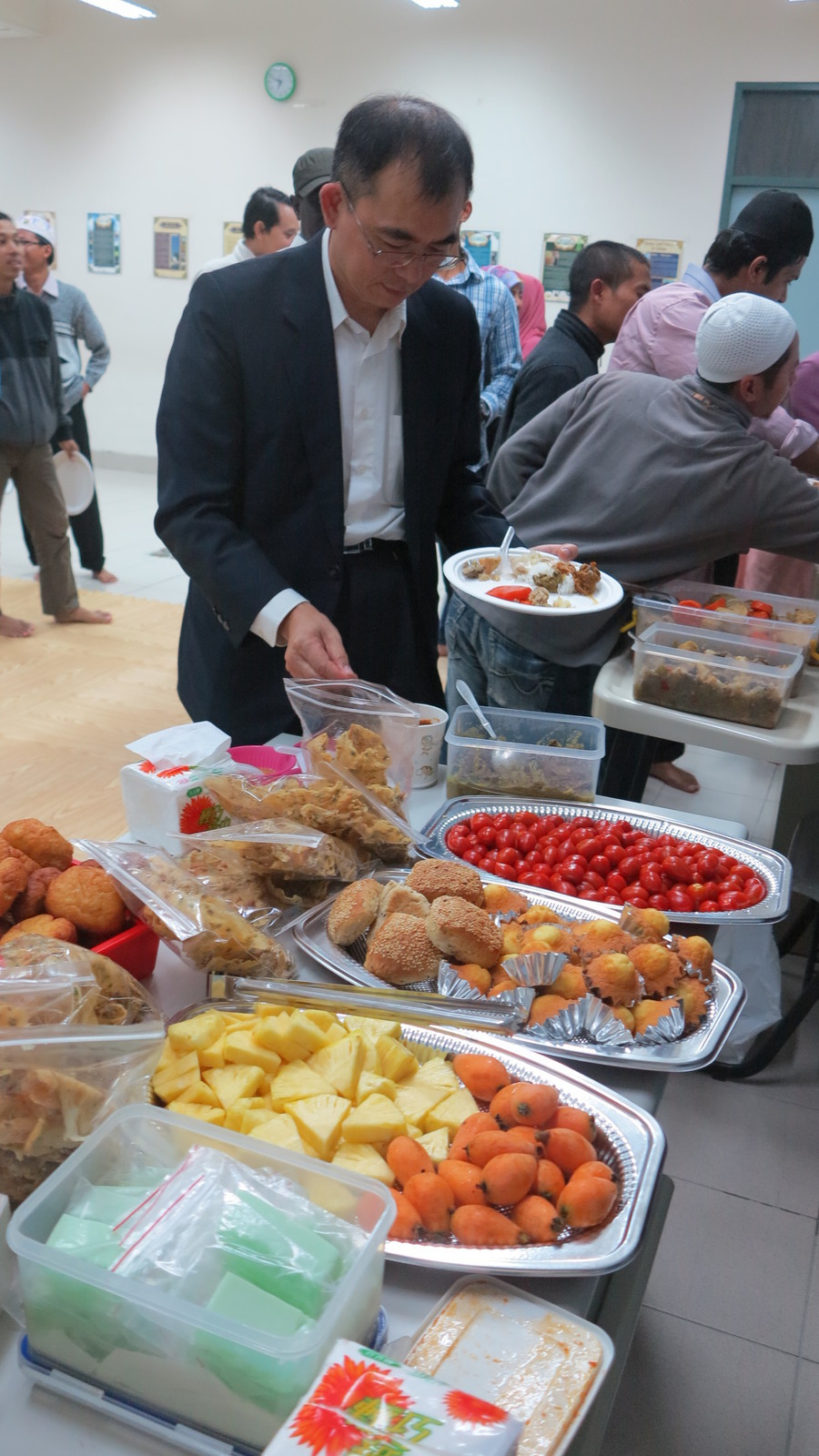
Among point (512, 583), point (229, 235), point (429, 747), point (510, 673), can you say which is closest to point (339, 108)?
point (229, 235)

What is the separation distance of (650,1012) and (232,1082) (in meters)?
0.41

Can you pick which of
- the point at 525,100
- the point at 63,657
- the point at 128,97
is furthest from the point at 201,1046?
the point at 128,97

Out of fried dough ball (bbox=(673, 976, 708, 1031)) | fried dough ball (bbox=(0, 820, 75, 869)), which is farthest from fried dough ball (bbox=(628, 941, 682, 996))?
fried dough ball (bbox=(0, 820, 75, 869))

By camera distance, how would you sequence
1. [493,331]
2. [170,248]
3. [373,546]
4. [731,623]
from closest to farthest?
→ [373,546], [731,623], [493,331], [170,248]

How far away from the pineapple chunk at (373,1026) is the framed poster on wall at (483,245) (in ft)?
22.5

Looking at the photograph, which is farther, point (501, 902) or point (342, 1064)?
point (501, 902)

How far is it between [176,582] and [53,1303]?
5.19 metres

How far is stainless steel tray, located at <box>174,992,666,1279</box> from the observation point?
0.77 metres

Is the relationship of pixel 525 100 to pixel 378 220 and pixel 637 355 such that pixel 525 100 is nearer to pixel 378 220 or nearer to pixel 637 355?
pixel 637 355

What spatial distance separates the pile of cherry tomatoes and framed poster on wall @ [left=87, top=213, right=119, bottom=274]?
8.20 m

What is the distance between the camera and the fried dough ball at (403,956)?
1.08 metres

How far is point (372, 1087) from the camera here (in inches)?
35.2

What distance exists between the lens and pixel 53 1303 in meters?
0.67

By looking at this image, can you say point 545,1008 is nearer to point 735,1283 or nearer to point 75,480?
point 735,1283
